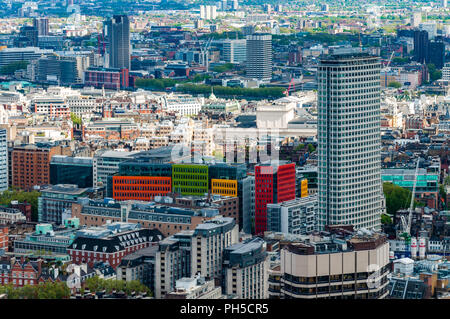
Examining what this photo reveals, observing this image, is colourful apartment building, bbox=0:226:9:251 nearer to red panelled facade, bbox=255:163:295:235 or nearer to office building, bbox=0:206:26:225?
office building, bbox=0:206:26:225

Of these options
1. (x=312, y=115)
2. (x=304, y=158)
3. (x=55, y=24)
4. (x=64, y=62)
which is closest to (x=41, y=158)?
(x=304, y=158)

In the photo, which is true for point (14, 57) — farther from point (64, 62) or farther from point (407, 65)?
point (407, 65)

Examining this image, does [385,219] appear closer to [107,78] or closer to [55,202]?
[55,202]

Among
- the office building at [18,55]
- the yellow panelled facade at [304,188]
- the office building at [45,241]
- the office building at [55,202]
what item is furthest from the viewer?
the office building at [18,55]

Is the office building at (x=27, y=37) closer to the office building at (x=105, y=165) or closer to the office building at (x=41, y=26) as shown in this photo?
the office building at (x=41, y=26)

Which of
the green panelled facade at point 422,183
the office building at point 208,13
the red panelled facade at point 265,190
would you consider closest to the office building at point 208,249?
the red panelled facade at point 265,190
